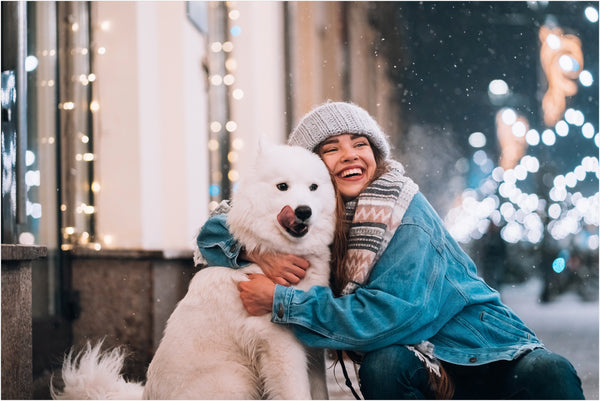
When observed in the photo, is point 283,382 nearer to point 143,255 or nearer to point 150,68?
point 143,255

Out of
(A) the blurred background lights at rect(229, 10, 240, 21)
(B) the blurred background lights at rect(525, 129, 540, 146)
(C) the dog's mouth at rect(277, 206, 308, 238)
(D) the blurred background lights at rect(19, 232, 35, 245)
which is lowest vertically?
(D) the blurred background lights at rect(19, 232, 35, 245)

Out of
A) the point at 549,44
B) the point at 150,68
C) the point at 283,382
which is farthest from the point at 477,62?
the point at 283,382

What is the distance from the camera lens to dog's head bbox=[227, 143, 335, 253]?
1327 millimetres

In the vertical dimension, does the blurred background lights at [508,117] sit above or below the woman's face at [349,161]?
above

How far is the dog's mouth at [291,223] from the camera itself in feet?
4.22

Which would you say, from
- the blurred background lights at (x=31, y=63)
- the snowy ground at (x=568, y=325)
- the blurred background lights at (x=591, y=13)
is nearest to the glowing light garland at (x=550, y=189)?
the blurred background lights at (x=591, y=13)

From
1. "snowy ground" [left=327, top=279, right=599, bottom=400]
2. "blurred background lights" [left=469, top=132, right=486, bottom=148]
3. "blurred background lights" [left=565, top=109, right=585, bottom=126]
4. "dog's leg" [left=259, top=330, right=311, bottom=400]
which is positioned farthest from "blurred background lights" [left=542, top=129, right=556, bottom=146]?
"dog's leg" [left=259, top=330, right=311, bottom=400]

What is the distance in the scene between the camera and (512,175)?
4320mm

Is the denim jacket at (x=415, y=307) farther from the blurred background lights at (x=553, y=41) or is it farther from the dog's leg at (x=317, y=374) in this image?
the blurred background lights at (x=553, y=41)

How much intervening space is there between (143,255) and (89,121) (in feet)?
2.31

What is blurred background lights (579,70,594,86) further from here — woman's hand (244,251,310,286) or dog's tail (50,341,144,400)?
dog's tail (50,341,144,400)

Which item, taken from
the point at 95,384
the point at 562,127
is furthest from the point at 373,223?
the point at 562,127

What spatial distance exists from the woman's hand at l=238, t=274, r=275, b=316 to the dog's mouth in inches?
5.3

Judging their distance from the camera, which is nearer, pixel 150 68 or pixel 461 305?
pixel 461 305
